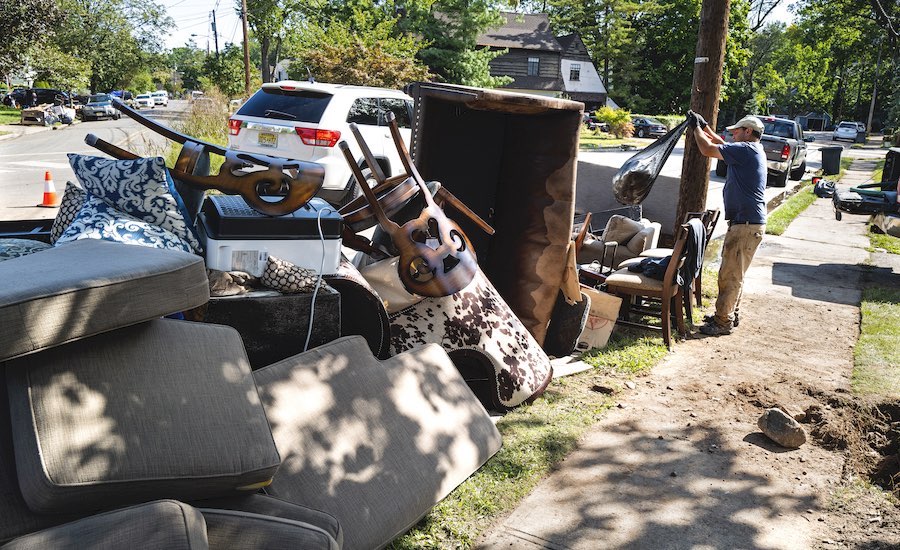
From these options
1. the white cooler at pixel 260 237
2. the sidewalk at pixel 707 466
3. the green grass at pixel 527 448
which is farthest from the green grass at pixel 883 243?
the white cooler at pixel 260 237

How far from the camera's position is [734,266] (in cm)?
653

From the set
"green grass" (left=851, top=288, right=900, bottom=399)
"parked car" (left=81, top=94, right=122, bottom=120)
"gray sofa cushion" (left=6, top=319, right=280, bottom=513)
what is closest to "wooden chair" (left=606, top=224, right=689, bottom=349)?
"green grass" (left=851, top=288, right=900, bottom=399)

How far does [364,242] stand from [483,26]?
3115cm

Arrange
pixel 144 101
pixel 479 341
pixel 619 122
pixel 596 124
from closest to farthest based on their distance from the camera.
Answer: pixel 479 341 → pixel 619 122 → pixel 596 124 → pixel 144 101

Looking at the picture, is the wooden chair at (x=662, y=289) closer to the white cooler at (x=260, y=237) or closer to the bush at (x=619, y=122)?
the white cooler at (x=260, y=237)

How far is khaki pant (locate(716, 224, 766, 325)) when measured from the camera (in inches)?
255

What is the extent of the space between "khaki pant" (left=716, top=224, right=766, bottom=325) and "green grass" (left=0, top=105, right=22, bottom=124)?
33.7 metres

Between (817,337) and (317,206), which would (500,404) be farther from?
(817,337)

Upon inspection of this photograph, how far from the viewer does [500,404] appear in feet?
14.6

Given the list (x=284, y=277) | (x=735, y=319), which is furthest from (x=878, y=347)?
(x=284, y=277)

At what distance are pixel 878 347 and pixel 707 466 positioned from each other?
3068 mm

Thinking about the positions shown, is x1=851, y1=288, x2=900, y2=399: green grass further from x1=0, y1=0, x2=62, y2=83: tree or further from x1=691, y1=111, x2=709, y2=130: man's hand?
x1=0, y1=0, x2=62, y2=83: tree

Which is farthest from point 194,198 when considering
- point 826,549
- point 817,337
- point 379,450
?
point 817,337

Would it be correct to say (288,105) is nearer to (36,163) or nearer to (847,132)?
(36,163)
